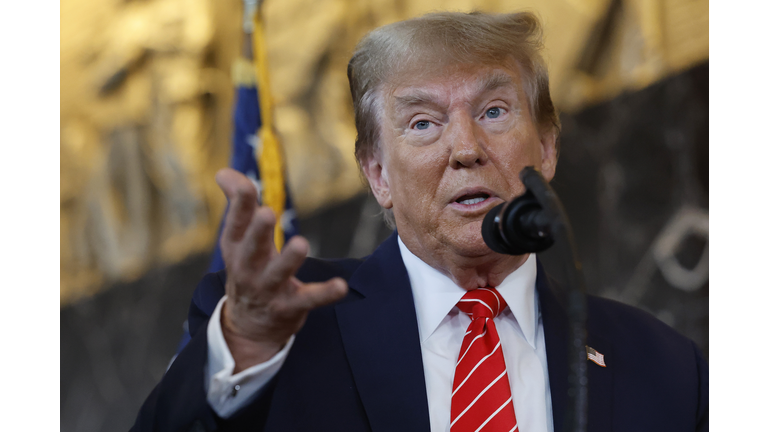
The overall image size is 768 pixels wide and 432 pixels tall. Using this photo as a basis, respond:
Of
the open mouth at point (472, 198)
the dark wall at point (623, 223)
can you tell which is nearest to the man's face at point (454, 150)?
the open mouth at point (472, 198)

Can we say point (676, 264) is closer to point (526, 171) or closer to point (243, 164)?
point (243, 164)

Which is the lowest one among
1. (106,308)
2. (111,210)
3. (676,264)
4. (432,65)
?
(106,308)

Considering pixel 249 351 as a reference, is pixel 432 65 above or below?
above

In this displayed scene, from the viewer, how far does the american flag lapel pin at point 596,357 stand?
1.56 meters

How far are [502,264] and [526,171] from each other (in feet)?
2.11

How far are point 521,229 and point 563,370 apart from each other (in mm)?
630

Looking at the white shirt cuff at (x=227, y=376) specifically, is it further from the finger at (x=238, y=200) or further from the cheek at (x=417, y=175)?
the cheek at (x=417, y=175)

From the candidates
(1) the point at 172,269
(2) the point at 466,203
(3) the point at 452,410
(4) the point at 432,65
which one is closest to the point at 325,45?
(1) the point at 172,269

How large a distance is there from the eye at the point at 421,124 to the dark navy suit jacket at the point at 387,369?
0.99 feet

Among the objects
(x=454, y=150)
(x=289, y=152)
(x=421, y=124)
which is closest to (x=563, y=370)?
(x=454, y=150)

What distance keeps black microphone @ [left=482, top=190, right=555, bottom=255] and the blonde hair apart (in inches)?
28.0

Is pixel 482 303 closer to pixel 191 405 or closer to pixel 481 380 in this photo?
pixel 481 380

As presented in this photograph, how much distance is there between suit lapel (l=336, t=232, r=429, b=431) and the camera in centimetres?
140

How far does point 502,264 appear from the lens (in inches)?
64.6
